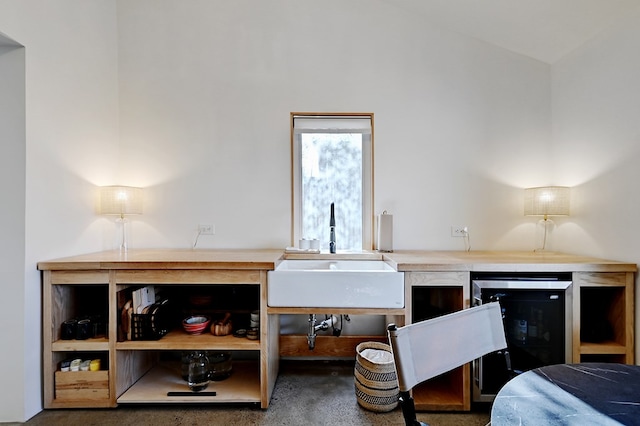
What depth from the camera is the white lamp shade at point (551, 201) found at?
7.79 ft

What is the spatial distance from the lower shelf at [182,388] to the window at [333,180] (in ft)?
3.62

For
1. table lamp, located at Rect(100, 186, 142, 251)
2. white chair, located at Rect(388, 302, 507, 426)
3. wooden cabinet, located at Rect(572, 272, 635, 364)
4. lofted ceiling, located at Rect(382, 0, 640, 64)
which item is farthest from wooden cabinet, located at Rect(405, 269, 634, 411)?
table lamp, located at Rect(100, 186, 142, 251)

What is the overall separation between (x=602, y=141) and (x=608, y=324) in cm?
118

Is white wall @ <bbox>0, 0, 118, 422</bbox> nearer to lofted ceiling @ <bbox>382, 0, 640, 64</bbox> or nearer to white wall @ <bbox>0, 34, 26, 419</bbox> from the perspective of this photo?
white wall @ <bbox>0, 34, 26, 419</bbox>

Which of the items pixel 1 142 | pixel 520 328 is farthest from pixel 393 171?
pixel 1 142

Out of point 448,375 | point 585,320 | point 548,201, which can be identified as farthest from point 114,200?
point 585,320

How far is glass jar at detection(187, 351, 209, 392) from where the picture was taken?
2.05 m

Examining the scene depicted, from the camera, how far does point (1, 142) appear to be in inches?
73.5

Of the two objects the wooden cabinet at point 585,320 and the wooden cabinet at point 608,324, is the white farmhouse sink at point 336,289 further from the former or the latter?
the wooden cabinet at point 608,324

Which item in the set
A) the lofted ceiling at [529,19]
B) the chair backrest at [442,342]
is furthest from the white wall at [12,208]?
the lofted ceiling at [529,19]

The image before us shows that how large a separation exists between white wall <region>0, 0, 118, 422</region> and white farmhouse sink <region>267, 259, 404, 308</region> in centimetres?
142

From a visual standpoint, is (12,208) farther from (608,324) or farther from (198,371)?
(608,324)

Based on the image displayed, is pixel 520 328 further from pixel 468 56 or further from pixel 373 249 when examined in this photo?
pixel 468 56

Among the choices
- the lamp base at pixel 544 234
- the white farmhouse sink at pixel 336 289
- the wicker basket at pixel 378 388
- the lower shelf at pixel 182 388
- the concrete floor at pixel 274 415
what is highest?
the lamp base at pixel 544 234
